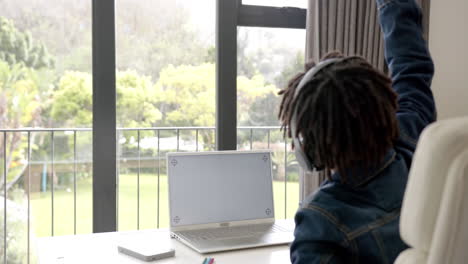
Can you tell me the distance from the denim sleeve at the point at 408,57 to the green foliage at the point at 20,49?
7.55 feet

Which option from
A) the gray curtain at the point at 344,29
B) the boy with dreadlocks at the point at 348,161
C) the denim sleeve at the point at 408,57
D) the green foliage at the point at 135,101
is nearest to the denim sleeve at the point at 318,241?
the boy with dreadlocks at the point at 348,161

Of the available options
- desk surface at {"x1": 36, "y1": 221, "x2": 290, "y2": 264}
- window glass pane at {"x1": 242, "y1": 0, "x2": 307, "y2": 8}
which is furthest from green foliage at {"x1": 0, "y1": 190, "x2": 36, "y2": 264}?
window glass pane at {"x1": 242, "y1": 0, "x2": 307, "y2": 8}

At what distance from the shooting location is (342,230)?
90 centimetres

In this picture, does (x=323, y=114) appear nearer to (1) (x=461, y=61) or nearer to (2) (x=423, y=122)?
(2) (x=423, y=122)

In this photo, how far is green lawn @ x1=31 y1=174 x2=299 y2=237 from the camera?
11.9 ft

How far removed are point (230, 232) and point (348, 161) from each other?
95 centimetres

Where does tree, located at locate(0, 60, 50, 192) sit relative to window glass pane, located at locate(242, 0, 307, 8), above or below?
below

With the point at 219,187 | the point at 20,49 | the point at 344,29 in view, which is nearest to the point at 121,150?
the point at 20,49

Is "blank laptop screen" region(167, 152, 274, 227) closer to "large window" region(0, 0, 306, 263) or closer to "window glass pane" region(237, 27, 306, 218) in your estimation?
"large window" region(0, 0, 306, 263)

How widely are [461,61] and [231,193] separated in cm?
164

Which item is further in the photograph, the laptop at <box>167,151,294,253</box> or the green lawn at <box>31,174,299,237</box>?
the green lawn at <box>31,174,299,237</box>

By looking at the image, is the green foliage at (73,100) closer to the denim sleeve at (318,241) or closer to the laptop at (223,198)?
the laptop at (223,198)

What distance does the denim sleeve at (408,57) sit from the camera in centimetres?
119

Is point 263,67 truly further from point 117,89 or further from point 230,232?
point 230,232
